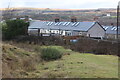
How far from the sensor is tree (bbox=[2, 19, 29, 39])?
3316cm

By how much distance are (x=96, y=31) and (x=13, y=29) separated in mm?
18807

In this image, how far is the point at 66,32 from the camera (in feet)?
158

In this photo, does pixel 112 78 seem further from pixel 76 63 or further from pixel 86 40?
pixel 86 40

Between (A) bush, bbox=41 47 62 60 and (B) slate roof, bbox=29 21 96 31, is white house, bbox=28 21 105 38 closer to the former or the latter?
(B) slate roof, bbox=29 21 96 31

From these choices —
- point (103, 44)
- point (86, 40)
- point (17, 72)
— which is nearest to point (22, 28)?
point (86, 40)

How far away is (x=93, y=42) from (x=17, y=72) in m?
18.3

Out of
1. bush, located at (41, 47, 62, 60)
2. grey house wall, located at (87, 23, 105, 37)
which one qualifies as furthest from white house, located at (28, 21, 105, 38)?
bush, located at (41, 47, 62, 60)

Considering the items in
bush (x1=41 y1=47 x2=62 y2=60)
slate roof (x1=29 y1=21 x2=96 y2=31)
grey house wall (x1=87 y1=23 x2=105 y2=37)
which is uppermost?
slate roof (x1=29 y1=21 x2=96 y2=31)

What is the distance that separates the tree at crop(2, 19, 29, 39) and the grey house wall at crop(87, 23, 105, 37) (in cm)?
1483

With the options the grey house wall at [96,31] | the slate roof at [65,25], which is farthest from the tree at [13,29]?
the grey house wall at [96,31]

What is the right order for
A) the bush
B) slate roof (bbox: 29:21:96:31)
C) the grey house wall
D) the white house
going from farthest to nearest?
slate roof (bbox: 29:21:96:31)
the grey house wall
the white house
the bush

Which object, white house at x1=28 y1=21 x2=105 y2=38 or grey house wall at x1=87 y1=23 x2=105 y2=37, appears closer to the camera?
white house at x1=28 y1=21 x2=105 y2=38

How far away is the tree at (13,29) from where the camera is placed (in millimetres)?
33156

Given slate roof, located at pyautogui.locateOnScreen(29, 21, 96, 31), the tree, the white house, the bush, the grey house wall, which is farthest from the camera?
slate roof, located at pyautogui.locateOnScreen(29, 21, 96, 31)
